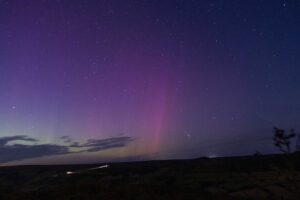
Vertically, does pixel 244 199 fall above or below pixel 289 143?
below

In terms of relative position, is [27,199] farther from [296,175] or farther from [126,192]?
[296,175]

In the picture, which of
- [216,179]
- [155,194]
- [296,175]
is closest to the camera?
[155,194]

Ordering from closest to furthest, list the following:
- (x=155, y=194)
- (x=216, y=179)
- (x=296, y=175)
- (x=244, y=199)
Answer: (x=244, y=199)
(x=155, y=194)
(x=296, y=175)
(x=216, y=179)

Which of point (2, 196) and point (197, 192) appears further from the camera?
point (2, 196)

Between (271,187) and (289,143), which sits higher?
(289,143)

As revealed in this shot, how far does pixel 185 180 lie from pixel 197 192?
28.9 ft

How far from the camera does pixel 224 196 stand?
36688 millimetres

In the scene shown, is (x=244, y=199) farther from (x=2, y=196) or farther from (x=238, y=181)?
(x=2, y=196)

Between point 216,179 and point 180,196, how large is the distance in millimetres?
11239

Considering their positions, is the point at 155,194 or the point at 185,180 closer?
the point at 155,194

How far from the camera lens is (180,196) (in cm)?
3650

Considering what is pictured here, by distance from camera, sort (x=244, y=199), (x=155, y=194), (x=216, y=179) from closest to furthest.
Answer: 1. (x=244, y=199)
2. (x=155, y=194)
3. (x=216, y=179)

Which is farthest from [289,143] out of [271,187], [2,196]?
[2,196]

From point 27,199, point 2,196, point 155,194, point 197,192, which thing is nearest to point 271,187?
point 197,192
